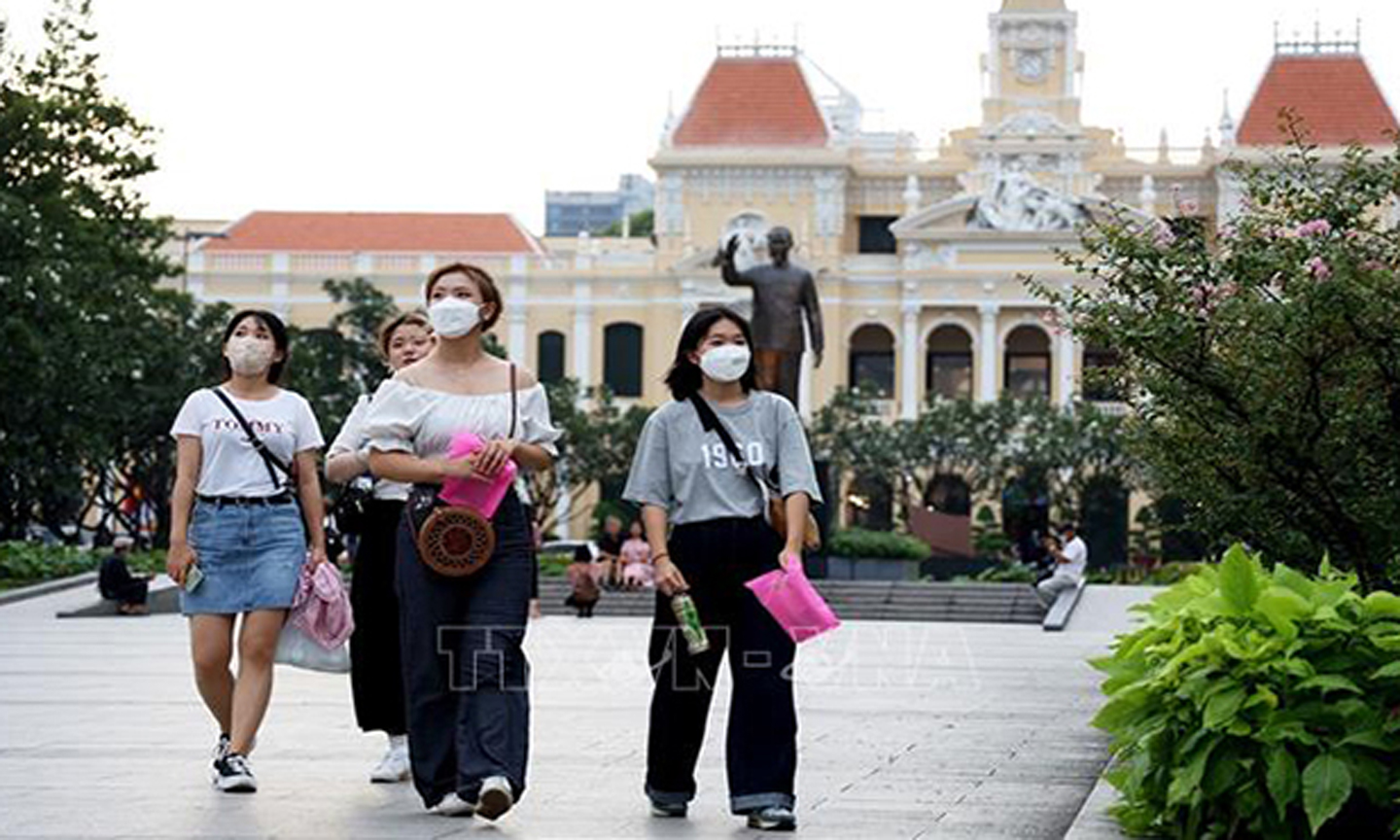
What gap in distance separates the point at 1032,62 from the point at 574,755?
6281 centimetres

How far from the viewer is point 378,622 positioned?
9266mm

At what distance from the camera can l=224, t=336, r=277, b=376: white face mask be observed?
9.23 meters

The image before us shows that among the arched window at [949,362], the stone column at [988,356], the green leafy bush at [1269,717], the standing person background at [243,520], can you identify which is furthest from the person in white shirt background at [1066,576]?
the arched window at [949,362]

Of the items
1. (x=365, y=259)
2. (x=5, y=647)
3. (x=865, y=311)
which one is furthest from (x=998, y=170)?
(x=5, y=647)

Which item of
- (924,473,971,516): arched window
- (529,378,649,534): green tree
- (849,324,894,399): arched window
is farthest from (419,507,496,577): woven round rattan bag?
(849,324,894,399): arched window

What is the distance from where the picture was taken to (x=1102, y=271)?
1248cm

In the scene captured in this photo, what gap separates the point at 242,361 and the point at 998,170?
61265 millimetres

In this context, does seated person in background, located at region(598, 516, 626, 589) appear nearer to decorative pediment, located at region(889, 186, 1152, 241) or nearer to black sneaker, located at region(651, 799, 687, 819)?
black sneaker, located at region(651, 799, 687, 819)

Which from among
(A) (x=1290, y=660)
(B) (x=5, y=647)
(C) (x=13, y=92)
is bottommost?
(B) (x=5, y=647)

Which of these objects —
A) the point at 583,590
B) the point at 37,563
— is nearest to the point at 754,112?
the point at 37,563

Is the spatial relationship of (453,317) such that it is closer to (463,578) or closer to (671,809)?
(463,578)

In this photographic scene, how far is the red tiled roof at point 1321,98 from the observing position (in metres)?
71.1

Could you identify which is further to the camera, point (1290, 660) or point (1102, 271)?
point (1102, 271)

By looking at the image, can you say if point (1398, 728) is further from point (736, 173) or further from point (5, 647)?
point (736, 173)
